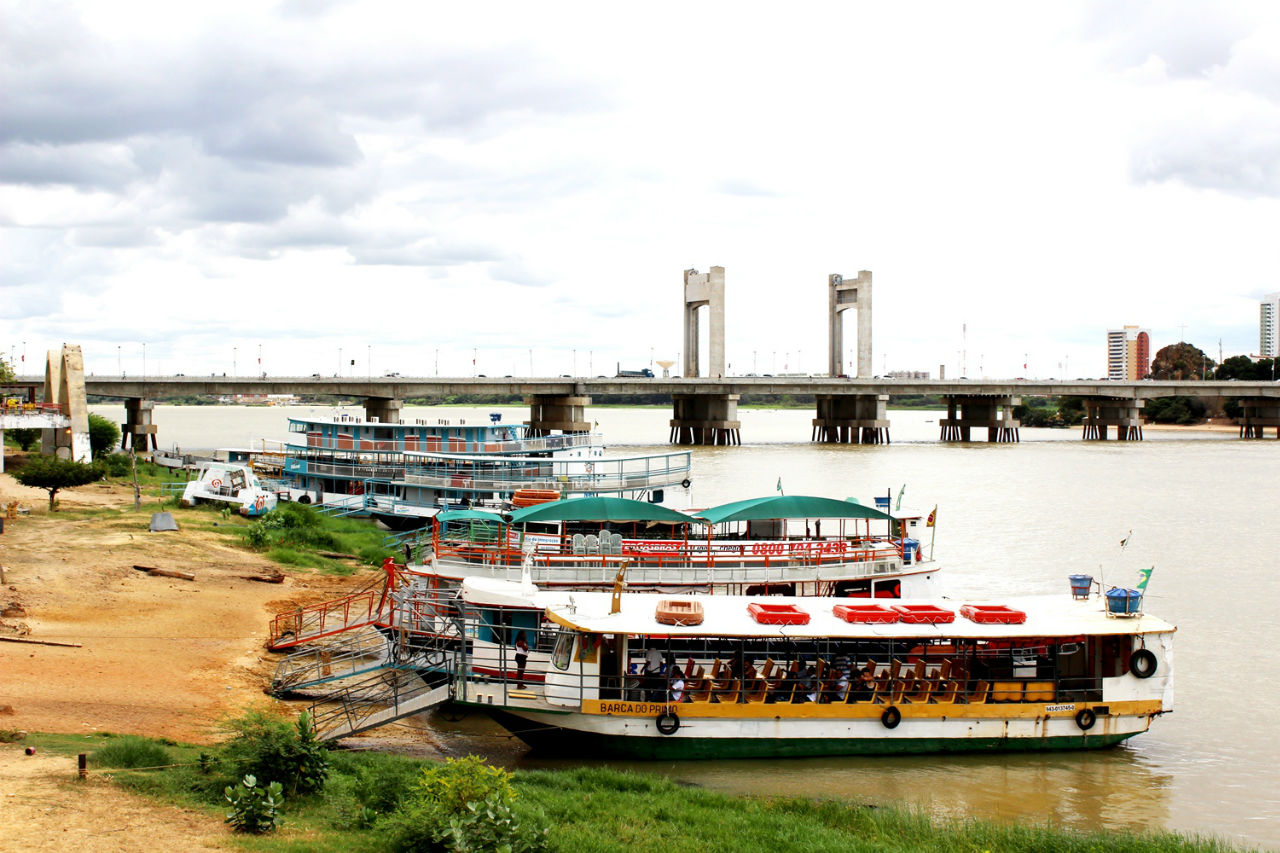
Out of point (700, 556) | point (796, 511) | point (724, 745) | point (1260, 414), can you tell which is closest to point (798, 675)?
point (724, 745)

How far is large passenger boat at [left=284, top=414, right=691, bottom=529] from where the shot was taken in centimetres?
4047

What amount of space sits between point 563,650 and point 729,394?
9127 centimetres

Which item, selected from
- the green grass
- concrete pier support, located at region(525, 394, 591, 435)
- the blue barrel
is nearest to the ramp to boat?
the green grass

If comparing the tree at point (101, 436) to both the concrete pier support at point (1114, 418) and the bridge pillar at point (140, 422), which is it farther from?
the concrete pier support at point (1114, 418)

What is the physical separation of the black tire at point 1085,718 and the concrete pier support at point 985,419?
101498 millimetres

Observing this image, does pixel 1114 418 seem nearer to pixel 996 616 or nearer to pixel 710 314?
pixel 710 314

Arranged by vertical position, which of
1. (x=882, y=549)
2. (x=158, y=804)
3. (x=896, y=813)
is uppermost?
(x=882, y=549)

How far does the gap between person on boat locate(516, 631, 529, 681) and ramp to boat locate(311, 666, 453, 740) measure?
3.74ft

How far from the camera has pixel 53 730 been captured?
49.5 ft

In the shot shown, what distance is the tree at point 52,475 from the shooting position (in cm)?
3891

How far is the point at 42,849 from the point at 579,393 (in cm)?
9357

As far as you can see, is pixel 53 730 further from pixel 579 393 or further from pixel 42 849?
pixel 579 393

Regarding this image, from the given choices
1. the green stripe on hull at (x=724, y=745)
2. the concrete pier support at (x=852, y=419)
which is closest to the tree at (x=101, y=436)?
the green stripe on hull at (x=724, y=745)

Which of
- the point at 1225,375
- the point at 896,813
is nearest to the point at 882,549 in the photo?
the point at 896,813
